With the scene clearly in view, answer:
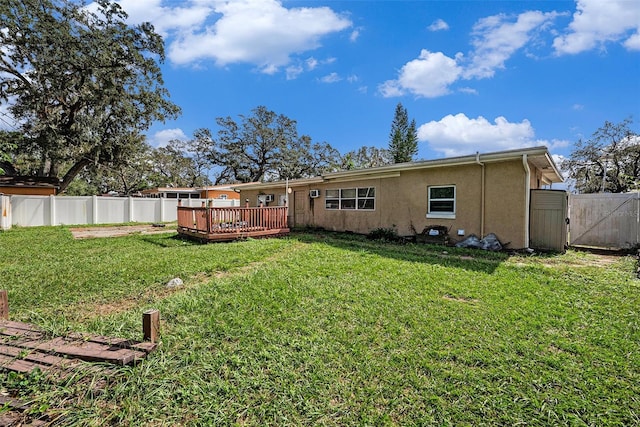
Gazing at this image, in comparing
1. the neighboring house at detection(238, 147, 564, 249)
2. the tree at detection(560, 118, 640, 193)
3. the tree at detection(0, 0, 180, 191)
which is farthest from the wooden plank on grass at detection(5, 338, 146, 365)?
the tree at detection(560, 118, 640, 193)

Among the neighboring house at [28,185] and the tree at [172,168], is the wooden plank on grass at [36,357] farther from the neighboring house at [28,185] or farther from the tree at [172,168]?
the tree at [172,168]

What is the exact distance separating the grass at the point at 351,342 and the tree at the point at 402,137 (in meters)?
28.4

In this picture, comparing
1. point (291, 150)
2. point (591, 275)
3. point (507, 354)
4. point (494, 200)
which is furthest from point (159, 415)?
point (291, 150)

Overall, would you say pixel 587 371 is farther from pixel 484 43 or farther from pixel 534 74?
pixel 534 74

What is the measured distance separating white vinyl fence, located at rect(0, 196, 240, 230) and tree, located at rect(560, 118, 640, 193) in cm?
2549

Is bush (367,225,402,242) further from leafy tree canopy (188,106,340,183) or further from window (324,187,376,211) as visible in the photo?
leafy tree canopy (188,106,340,183)

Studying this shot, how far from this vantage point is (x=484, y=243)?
844cm

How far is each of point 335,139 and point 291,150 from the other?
6006 millimetres

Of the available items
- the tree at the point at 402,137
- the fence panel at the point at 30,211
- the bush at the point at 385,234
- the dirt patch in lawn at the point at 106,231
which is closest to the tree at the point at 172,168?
the fence panel at the point at 30,211

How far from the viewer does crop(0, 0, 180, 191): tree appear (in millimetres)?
15102

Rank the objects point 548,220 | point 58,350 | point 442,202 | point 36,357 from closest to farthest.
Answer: point 36,357, point 58,350, point 548,220, point 442,202

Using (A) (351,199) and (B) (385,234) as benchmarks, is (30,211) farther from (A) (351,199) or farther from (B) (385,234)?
(B) (385,234)

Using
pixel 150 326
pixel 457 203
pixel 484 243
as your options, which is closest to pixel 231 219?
pixel 457 203

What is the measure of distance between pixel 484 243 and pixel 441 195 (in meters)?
1.99
